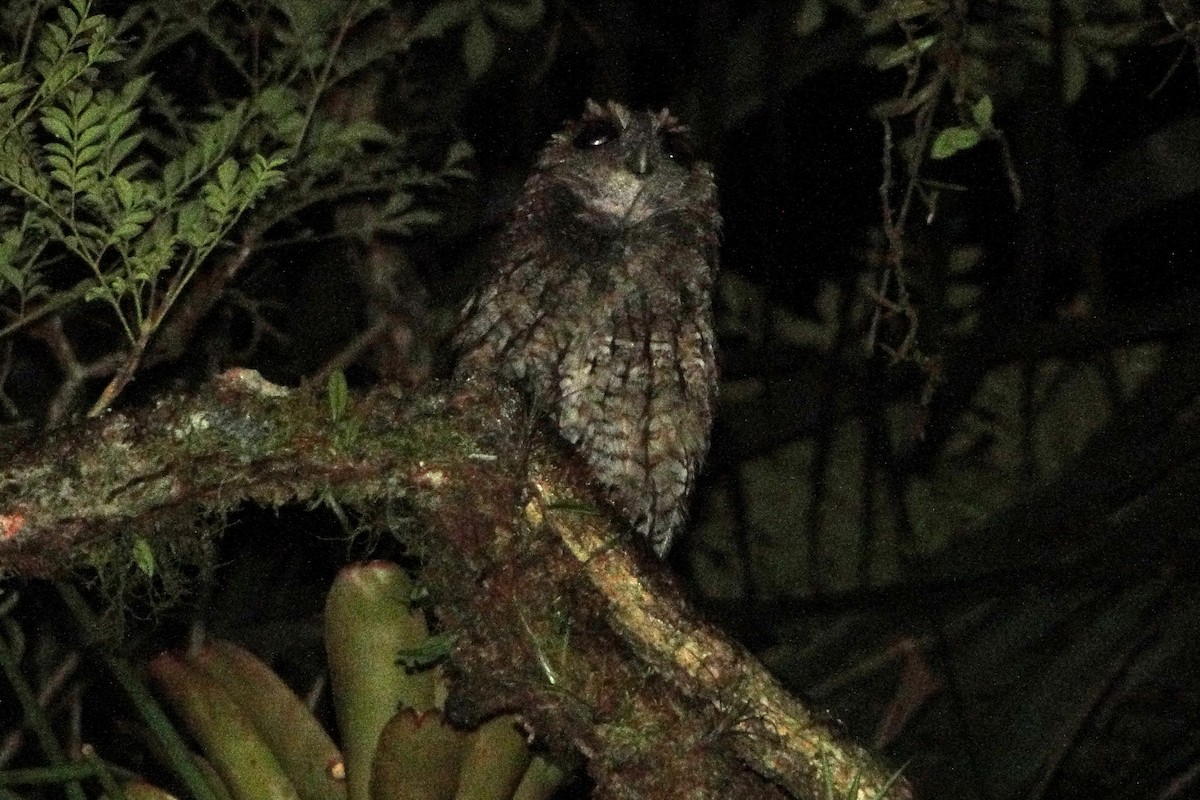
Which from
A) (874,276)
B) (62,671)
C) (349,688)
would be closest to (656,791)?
(349,688)

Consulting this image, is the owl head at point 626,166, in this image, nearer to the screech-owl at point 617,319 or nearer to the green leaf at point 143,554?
the screech-owl at point 617,319

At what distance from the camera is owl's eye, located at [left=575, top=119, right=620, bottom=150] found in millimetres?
3801

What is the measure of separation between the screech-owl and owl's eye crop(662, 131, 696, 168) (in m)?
0.10

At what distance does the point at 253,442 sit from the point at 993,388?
322 cm

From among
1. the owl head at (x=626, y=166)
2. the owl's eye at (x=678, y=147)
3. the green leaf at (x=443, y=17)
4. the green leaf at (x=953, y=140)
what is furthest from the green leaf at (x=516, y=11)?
the green leaf at (x=953, y=140)

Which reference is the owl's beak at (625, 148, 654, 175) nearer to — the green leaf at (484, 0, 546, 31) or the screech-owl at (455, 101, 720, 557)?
the screech-owl at (455, 101, 720, 557)

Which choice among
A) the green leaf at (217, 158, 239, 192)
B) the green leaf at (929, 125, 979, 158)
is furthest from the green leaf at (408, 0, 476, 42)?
the green leaf at (929, 125, 979, 158)

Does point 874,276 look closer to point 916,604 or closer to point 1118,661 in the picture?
point 916,604

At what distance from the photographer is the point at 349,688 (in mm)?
1884

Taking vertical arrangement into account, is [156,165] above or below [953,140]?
above

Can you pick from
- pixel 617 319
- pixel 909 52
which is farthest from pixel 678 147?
pixel 909 52

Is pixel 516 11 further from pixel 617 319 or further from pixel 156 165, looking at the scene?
pixel 156 165

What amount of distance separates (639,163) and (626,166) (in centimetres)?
4

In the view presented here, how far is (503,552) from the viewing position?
1768mm
